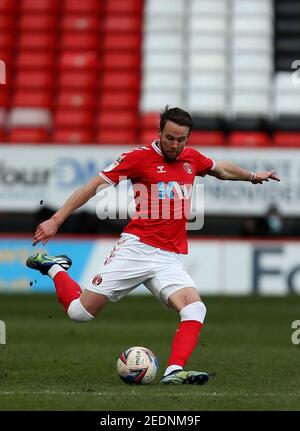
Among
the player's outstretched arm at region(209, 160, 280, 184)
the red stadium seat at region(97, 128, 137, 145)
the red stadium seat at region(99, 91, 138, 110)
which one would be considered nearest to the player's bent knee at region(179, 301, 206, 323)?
the player's outstretched arm at region(209, 160, 280, 184)

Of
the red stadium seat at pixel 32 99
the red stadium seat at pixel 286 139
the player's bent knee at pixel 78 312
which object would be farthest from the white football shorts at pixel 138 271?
the red stadium seat at pixel 32 99

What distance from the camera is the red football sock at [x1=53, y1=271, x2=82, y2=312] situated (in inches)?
338

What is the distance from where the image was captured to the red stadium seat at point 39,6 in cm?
2614

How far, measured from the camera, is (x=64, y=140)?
76.9 ft

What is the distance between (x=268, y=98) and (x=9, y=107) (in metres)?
6.02

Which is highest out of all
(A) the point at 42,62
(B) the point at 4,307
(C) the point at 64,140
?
(A) the point at 42,62

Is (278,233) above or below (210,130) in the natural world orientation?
below

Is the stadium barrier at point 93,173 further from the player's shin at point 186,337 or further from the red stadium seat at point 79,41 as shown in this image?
the player's shin at point 186,337

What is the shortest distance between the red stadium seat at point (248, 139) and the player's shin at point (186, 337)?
14139mm

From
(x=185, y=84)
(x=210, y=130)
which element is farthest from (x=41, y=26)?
(x=210, y=130)

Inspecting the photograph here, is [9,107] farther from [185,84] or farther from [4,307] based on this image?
[4,307]

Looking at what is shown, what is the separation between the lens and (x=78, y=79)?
25047 mm

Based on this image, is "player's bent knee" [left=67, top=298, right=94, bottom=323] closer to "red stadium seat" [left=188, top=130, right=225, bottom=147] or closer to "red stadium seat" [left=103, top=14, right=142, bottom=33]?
"red stadium seat" [left=188, top=130, right=225, bottom=147]

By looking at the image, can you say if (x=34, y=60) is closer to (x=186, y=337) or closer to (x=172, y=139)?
(x=172, y=139)
